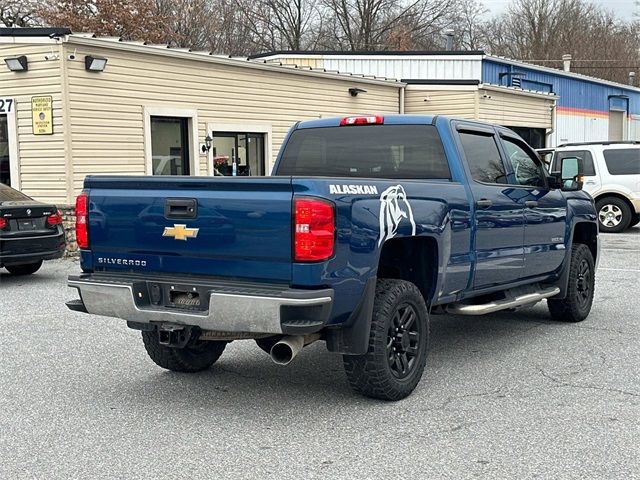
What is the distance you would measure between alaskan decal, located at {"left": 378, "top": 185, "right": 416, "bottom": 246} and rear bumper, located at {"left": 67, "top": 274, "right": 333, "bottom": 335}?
2.14 ft

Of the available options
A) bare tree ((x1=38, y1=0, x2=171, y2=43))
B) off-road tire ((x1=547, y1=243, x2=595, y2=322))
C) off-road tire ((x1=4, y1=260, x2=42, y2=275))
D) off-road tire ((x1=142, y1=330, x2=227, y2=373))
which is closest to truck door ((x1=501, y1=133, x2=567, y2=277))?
off-road tire ((x1=547, y1=243, x2=595, y2=322))

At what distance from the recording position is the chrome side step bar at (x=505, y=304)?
5.99 metres

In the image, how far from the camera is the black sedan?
10.2m

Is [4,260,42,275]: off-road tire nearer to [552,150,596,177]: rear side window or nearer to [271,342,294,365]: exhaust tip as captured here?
[271,342,294,365]: exhaust tip

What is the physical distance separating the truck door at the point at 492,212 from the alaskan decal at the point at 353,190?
142cm

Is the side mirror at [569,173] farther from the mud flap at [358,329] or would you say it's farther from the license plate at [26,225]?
the license plate at [26,225]

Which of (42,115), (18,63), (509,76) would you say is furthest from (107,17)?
(42,115)

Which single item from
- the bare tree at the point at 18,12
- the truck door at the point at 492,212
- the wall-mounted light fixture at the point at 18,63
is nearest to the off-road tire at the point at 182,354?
the truck door at the point at 492,212

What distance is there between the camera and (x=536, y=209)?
6871 millimetres

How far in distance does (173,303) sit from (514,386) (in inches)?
99.4

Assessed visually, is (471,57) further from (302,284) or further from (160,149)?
(302,284)

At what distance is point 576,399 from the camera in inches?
204

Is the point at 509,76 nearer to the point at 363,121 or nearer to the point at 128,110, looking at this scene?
the point at 128,110

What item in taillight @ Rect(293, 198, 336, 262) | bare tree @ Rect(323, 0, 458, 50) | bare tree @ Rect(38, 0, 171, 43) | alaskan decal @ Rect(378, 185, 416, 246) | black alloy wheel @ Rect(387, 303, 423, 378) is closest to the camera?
taillight @ Rect(293, 198, 336, 262)
